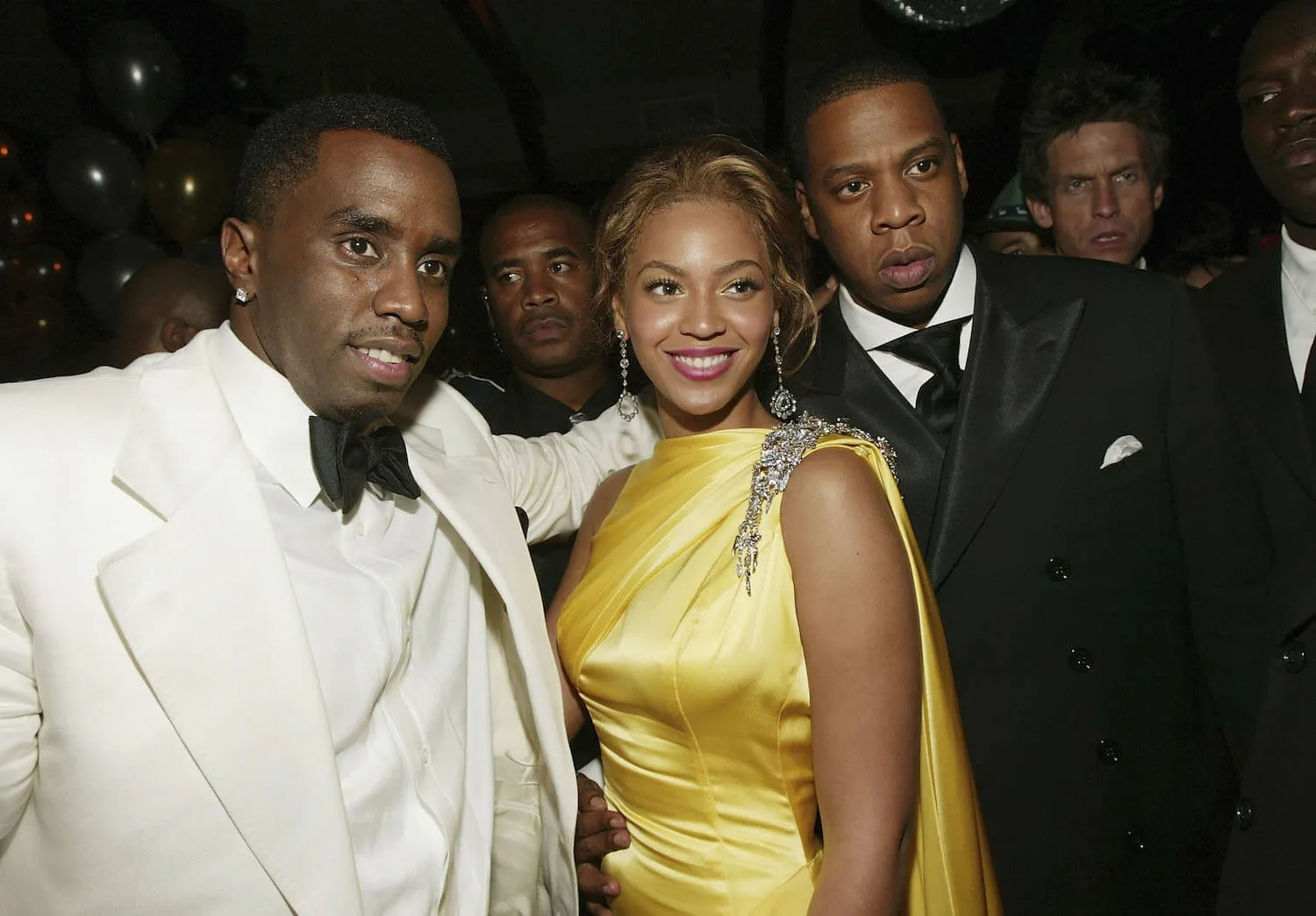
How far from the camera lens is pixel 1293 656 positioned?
1812 mm

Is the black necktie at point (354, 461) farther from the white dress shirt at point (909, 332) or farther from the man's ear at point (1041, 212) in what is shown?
the man's ear at point (1041, 212)

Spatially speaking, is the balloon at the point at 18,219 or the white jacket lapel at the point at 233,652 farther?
the balloon at the point at 18,219

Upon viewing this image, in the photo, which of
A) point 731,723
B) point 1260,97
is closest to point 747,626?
point 731,723

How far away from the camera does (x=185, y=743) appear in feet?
3.87

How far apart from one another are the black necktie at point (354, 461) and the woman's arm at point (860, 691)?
71cm

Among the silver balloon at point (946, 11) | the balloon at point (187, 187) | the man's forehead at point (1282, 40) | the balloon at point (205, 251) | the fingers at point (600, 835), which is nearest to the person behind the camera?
the fingers at point (600, 835)

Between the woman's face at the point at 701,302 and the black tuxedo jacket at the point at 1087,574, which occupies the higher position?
the woman's face at the point at 701,302

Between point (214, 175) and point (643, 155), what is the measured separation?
3.81m

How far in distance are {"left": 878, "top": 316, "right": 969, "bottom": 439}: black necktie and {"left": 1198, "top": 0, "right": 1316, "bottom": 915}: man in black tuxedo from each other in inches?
27.4

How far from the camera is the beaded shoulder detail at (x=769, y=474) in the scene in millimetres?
1519

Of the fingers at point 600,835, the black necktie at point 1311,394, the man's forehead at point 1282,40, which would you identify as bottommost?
the fingers at point 600,835

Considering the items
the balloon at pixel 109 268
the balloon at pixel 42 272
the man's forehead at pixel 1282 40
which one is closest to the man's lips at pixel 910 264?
the man's forehead at pixel 1282 40

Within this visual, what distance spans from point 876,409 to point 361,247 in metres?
1.03

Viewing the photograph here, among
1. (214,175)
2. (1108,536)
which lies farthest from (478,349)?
(1108,536)
